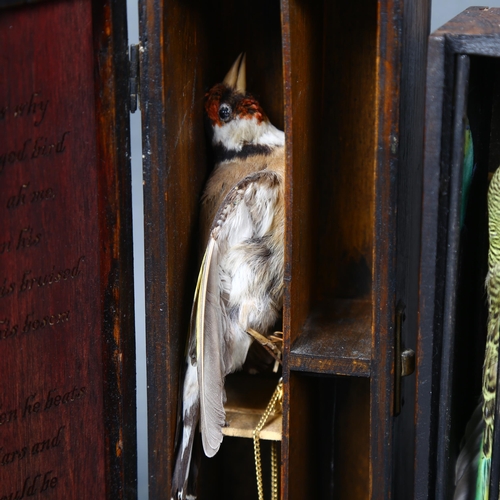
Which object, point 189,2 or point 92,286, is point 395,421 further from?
point 189,2

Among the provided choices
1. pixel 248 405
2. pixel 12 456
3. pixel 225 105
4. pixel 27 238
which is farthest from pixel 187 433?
pixel 225 105

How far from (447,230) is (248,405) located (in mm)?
413

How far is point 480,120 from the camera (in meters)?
1.12

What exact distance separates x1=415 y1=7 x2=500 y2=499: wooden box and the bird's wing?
26 cm

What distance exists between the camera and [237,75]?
1.19m

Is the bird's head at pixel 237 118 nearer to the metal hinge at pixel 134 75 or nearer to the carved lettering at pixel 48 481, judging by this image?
the metal hinge at pixel 134 75

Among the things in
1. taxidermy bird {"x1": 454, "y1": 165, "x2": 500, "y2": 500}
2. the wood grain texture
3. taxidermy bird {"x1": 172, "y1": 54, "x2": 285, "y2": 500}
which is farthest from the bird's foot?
taxidermy bird {"x1": 454, "y1": 165, "x2": 500, "y2": 500}

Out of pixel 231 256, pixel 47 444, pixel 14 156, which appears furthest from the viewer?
pixel 231 256

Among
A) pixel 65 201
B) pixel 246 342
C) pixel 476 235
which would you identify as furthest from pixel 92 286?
pixel 476 235

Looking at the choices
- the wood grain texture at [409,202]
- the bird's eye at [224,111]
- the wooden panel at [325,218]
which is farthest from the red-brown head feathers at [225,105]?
the wood grain texture at [409,202]

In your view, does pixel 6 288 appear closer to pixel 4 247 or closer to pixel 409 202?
pixel 4 247

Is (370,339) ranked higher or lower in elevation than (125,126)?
lower

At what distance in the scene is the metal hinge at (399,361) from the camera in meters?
1.02

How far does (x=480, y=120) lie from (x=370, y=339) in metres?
0.32
